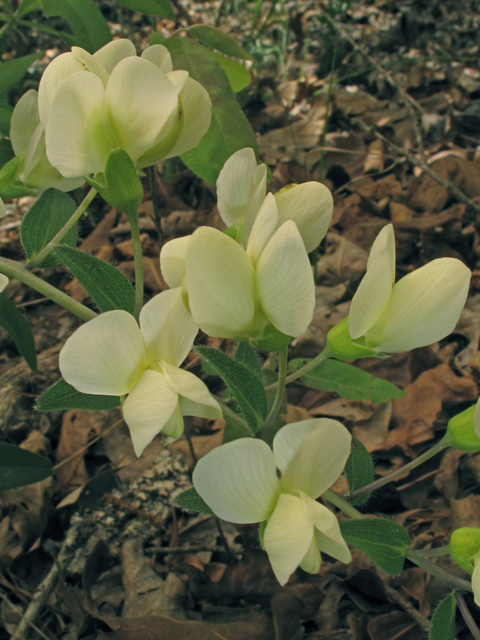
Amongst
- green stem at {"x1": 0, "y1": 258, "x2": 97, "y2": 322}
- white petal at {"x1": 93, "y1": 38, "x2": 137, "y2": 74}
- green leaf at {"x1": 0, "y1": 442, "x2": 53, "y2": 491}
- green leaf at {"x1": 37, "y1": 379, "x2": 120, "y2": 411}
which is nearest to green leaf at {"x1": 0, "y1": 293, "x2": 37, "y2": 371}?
green leaf at {"x1": 0, "y1": 442, "x2": 53, "y2": 491}

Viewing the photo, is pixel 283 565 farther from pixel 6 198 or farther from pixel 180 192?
pixel 180 192

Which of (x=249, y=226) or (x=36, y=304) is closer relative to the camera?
(x=249, y=226)

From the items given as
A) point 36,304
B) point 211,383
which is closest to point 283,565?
point 211,383

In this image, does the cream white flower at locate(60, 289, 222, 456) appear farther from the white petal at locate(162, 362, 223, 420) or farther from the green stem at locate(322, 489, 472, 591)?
the green stem at locate(322, 489, 472, 591)

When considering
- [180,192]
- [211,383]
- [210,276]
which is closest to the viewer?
[210,276]

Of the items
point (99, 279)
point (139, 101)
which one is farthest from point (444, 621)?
point (139, 101)

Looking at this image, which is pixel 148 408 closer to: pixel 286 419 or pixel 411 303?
pixel 411 303

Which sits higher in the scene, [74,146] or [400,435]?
[74,146]

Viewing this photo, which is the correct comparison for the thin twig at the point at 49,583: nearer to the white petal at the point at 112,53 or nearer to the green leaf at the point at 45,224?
the green leaf at the point at 45,224
